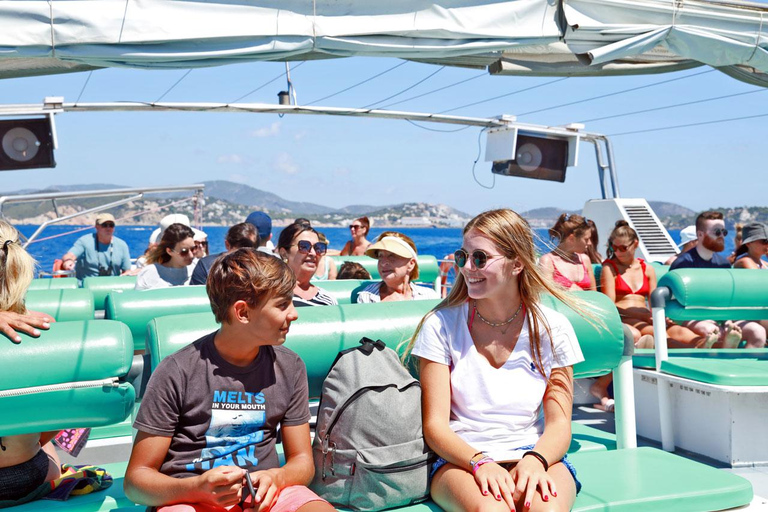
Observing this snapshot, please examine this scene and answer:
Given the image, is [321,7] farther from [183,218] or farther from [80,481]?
[183,218]

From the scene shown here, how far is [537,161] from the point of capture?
902cm

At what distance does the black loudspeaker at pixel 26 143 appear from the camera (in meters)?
5.64

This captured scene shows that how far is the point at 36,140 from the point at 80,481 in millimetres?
4231

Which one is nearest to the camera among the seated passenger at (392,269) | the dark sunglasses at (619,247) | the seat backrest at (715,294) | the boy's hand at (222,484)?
the boy's hand at (222,484)

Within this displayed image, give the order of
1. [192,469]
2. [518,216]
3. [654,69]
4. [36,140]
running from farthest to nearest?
[36,140], [654,69], [518,216], [192,469]

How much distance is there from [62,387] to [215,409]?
495 millimetres

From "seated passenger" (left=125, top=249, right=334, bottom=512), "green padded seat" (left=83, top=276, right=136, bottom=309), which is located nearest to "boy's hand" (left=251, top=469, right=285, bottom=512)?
"seated passenger" (left=125, top=249, right=334, bottom=512)

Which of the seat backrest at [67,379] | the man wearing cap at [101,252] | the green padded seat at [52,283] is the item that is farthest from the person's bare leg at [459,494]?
the man wearing cap at [101,252]

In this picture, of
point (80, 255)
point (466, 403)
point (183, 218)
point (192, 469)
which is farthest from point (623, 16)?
point (80, 255)

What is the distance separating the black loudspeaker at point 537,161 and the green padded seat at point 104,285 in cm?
474

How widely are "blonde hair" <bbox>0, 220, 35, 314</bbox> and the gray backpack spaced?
1.08 meters

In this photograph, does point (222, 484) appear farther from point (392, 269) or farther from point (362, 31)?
point (392, 269)

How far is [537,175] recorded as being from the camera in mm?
9141

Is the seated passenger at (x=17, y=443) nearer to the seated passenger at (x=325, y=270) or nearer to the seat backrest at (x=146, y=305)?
the seat backrest at (x=146, y=305)
